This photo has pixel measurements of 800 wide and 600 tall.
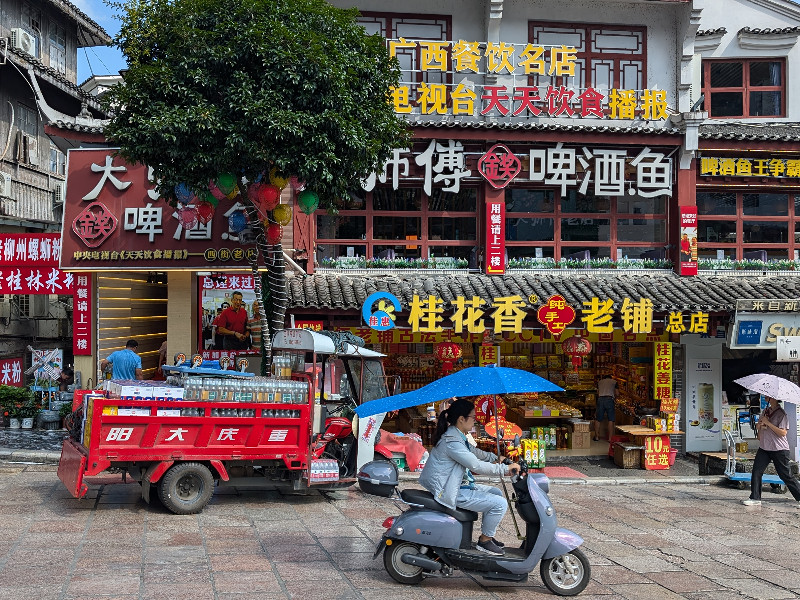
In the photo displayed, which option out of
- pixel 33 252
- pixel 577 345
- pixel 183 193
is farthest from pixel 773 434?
pixel 33 252

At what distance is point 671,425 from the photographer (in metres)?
16.4

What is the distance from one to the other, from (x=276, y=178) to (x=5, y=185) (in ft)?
39.4

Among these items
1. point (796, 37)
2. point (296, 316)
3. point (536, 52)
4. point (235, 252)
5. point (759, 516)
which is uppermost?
point (796, 37)

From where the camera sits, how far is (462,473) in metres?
7.79

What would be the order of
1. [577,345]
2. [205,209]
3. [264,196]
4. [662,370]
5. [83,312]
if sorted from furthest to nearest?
1. [662,370]
2. [83,312]
3. [577,345]
4. [205,209]
5. [264,196]

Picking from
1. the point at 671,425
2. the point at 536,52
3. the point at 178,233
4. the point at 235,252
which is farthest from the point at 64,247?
the point at 671,425

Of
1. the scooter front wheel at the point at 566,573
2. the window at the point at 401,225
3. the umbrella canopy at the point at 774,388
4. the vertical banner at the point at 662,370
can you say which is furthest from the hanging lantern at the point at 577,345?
the scooter front wheel at the point at 566,573

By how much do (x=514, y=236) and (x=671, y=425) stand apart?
510 cm

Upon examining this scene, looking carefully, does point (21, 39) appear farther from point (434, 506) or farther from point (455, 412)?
point (434, 506)

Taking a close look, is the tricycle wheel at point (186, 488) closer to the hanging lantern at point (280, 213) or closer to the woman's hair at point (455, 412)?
the woman's hair at point (455, 412)

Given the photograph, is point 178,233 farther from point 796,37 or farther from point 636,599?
point 796,37

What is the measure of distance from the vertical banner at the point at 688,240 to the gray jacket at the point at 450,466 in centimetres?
1123

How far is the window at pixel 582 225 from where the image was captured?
1762 cm

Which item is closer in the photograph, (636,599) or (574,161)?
(636,599)
